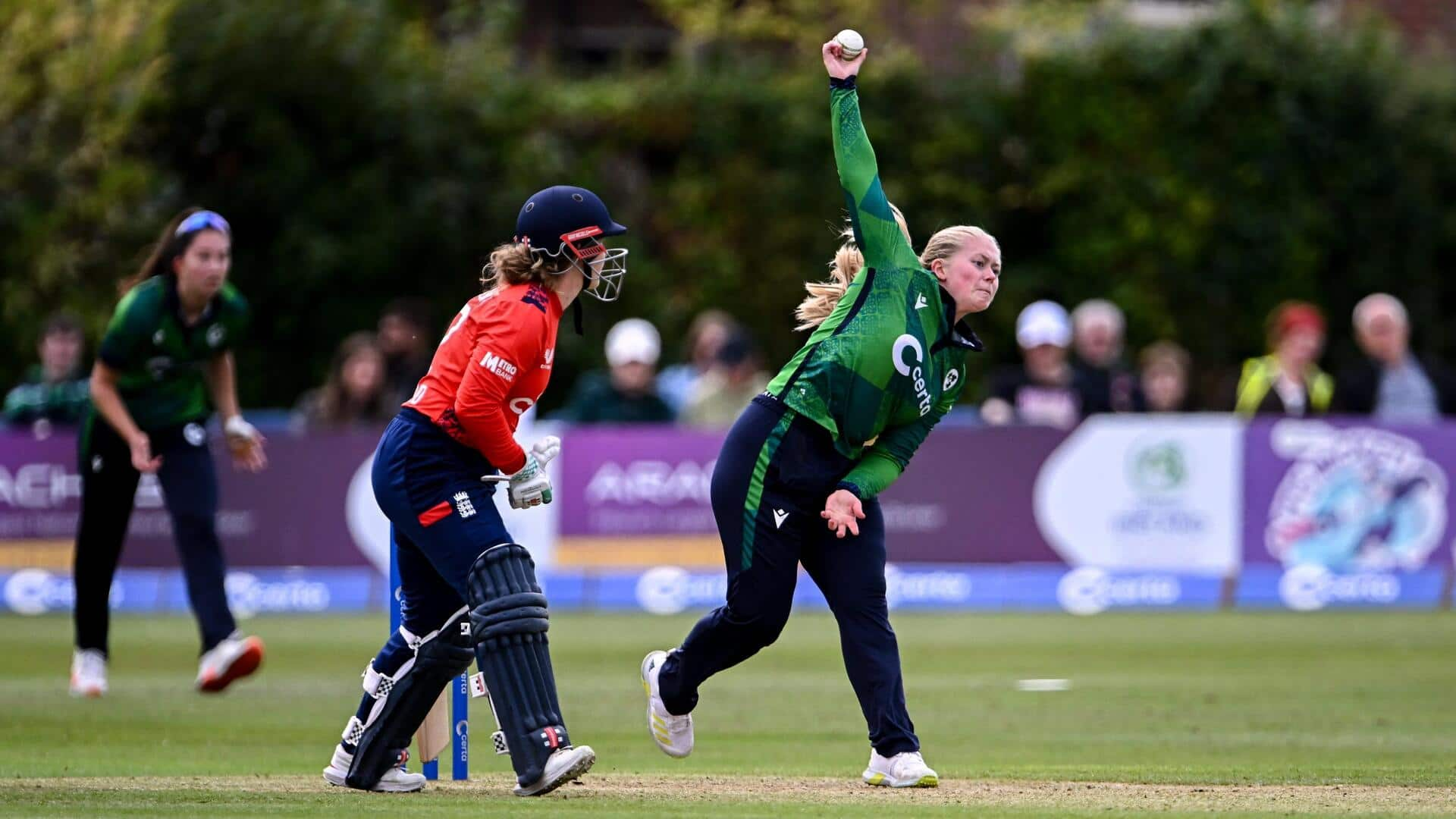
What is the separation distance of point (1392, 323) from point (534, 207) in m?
11.2

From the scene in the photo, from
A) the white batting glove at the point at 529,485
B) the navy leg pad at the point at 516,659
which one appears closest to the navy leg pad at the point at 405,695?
the navy leg pad at the point at 516,659

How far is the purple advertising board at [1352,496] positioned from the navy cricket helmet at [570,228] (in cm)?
1077

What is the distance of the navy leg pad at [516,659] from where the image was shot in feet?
23.4

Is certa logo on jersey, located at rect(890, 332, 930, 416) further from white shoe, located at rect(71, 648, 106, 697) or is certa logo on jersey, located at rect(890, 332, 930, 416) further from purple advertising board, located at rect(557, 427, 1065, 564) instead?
purple advertising board, located at rect(557, 427, 1065, 564)

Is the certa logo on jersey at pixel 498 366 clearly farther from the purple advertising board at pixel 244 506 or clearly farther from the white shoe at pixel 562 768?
the purple advertising board at pixel 244 506

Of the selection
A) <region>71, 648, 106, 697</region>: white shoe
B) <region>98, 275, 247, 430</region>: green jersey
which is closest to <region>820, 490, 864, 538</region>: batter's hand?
<region>98, 275, 247, 430</region>: green jersey

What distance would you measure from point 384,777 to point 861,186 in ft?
8.38

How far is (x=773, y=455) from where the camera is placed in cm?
772

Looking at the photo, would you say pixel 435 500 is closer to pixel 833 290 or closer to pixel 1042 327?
pixel 833 290

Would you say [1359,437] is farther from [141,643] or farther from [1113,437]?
[141,643]

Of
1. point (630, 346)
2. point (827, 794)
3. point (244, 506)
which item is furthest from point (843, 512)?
point (244, 506)

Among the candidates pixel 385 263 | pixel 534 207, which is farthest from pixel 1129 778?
pixel 385 263

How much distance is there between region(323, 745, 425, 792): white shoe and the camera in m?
7.56

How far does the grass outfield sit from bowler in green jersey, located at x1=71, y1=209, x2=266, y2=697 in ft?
1.30
